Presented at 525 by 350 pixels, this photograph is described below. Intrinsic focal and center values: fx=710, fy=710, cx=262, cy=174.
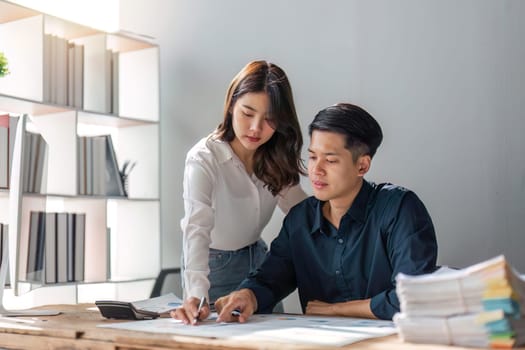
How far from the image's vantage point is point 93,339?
158 cm

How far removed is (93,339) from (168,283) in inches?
70.9

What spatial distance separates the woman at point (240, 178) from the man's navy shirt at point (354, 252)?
219 mm

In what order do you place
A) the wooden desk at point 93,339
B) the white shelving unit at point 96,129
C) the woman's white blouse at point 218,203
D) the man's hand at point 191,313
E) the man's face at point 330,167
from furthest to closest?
the white shelving unit at point 96,129 < the woman's white blouse at point 218,203 < the man's face at point 330,167 < the man's hand at point 191,313 < the wooden desk at point 93,339

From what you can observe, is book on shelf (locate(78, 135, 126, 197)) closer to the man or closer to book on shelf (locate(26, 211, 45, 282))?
book on shelf (locate(26, 211, 45, 282))

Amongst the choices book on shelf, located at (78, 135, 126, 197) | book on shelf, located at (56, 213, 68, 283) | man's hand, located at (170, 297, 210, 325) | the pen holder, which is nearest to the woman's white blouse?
man's hand, located at (170, 297, 210, 325)

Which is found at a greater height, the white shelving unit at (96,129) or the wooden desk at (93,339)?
the white shelving unit at (96,129)

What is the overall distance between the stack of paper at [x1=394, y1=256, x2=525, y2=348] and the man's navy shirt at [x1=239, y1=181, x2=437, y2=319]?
45 centimetres

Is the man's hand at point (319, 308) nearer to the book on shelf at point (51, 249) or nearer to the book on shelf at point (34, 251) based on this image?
the book on shelf at point (34, 251)

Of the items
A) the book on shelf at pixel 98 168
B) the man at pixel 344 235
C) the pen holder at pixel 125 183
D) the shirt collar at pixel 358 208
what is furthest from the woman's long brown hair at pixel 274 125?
the pen holder at pixel 125 183

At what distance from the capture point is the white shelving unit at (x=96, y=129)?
9.67ft

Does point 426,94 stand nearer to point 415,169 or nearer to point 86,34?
point 415,169

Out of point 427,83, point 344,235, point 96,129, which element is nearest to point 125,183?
point 96,129

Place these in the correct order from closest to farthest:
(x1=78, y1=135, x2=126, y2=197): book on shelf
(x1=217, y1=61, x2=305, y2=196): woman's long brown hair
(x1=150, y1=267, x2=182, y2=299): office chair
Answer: (x1=217, y1=61, x2=305, y2=196): woman's long brown hair < (x1=78, y1=135, x2=126, y2=197): book on shelf < (x1=150, y1=267, x2=182, y2=299): office chair

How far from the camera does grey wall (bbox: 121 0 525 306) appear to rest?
2502 millimetres
